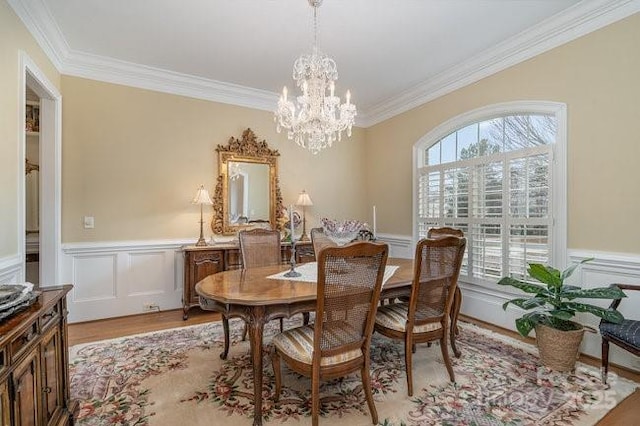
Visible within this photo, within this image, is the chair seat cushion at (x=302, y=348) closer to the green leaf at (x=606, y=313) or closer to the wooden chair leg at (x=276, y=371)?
the wooden chair leg at (x=276, y=371)

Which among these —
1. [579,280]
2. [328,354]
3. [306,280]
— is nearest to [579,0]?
[579,280]

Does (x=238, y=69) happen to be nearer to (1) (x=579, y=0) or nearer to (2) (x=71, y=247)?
(2) (x=71, y=247)

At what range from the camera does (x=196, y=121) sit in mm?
4012

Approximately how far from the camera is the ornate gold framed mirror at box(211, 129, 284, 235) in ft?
13.5

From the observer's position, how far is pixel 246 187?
427 centimetres

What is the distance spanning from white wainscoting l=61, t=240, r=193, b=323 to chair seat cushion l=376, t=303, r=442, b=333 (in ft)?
8.82

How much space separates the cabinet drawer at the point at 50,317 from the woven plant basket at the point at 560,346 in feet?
10.3

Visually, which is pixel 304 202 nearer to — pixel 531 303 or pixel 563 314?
pixel 531 303

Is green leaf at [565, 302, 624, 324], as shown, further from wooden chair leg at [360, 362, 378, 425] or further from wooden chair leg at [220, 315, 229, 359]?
wooden chair leg at [220, 315, 229, 359]

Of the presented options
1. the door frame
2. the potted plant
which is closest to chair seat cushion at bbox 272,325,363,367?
the potted plant

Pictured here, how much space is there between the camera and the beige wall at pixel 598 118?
2389mm

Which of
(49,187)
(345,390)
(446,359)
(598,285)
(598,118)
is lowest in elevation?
(345,390)

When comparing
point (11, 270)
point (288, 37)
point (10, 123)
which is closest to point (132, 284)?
point (11, 270)

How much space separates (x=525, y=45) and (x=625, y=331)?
2554 mm
